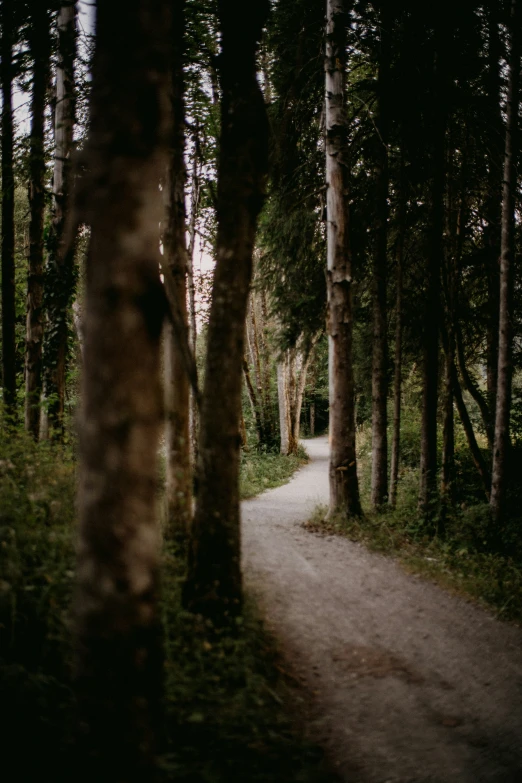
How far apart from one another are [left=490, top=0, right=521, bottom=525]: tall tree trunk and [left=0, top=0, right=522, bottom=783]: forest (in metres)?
0.05

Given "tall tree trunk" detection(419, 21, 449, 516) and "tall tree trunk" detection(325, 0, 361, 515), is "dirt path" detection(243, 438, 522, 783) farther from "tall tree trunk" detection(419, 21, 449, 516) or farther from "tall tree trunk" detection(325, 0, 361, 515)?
"tall tree trunk" detection(419, 21, 449, 516)

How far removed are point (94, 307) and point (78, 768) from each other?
1.83 meters

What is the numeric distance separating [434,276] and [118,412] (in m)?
9.35

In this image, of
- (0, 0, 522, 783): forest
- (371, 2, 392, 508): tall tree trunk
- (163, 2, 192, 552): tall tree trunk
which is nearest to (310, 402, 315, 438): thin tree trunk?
(0, 0, 522, 783): forest

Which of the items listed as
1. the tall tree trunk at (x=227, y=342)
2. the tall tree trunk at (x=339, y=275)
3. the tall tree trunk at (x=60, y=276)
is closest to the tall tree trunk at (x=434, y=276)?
the tall tree trunk at (x=339, y=275)

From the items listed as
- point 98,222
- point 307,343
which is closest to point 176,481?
point 98,222

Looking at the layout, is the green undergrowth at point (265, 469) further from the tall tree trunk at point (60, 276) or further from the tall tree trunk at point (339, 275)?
the tall tree trunk at point (60, 276)

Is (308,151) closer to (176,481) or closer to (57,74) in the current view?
(57,74)

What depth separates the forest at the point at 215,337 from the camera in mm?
1814

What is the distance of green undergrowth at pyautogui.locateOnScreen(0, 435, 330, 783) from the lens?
2.71 metres

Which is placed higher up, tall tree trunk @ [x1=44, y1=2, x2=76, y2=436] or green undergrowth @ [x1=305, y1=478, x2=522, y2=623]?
tall tree trunk @ [x1=44, y1=2, x2=76, y2=436]

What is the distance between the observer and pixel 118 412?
5.87 feet

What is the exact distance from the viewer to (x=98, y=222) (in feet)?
5.93

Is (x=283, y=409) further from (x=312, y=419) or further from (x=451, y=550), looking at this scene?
(x=312, y=419)
